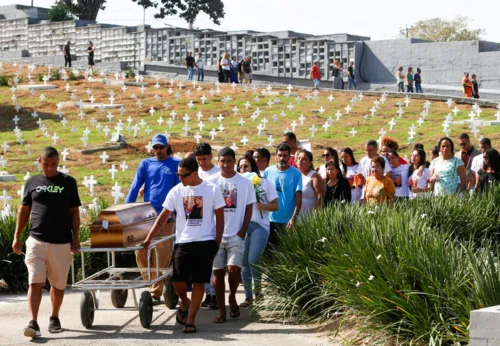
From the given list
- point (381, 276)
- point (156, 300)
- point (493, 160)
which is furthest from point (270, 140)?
point (381, 276)

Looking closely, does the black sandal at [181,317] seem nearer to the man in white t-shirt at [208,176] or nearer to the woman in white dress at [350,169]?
the man in white t-shirt at [208,176]

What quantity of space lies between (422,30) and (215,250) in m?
66.6

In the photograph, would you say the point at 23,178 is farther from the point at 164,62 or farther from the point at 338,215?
the point at 164,62

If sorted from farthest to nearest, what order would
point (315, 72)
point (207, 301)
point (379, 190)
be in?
point (315, 72)
point (379, 190)
point (207, 301)

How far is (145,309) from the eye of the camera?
9625mm

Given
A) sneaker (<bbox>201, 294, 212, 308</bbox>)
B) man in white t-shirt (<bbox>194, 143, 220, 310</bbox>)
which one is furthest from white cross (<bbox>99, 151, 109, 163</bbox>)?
sneaker (<bbox>201, 294, 212, 308</bbox>)

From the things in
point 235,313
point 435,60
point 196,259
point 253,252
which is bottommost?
point 235,313

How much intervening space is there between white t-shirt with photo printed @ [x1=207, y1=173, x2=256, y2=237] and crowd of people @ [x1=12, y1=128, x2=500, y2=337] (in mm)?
10

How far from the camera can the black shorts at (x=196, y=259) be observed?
9531 mm

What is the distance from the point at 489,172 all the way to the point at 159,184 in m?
5.14

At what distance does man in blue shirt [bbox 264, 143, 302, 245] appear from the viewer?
1120 cm

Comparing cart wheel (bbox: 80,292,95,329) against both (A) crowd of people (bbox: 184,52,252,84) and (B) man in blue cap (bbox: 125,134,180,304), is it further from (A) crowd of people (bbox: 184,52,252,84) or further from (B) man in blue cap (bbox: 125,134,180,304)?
(A) crowd of people (bbox: 184,52,252,84)

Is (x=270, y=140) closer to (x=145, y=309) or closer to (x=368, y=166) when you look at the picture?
(x=368, y=166)

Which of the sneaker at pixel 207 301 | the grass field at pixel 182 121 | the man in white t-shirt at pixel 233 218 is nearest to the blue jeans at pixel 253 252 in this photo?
the man in white t-shirt at pixel 233 218
